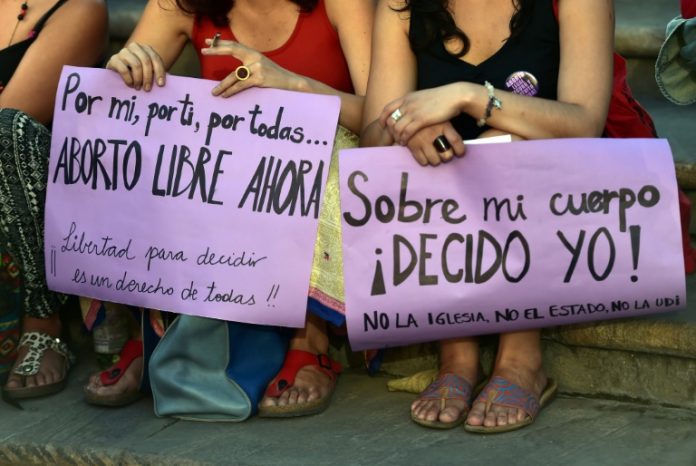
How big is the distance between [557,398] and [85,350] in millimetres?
1494

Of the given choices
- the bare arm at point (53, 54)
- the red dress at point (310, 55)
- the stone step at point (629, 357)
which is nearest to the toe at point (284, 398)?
the stone step at point (629, 357)

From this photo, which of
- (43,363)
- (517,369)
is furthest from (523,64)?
(43,363)

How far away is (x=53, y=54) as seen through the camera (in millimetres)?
3932

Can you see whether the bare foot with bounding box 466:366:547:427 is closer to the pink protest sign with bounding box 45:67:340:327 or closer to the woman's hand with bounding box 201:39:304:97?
the pink protest sign with bounding box 45:67:340:327

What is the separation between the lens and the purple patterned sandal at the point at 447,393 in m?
3.22

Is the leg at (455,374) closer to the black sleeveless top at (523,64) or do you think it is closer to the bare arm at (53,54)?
the black sleeveless top at (523,64)

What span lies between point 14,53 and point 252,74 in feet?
3.23

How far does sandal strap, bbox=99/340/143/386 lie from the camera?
141 inches

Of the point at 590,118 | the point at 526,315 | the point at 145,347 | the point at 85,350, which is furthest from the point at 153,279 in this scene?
the point at 590,118

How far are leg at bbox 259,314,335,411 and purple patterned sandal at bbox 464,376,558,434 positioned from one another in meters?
0.44

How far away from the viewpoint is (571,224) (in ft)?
10.0

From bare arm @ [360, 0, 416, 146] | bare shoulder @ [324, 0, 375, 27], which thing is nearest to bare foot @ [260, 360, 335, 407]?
bare arm @ [360, 0, 416, 146]

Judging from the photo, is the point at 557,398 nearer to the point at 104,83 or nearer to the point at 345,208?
the point at 345,208

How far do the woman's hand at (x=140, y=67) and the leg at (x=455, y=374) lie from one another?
1040 millimetres
